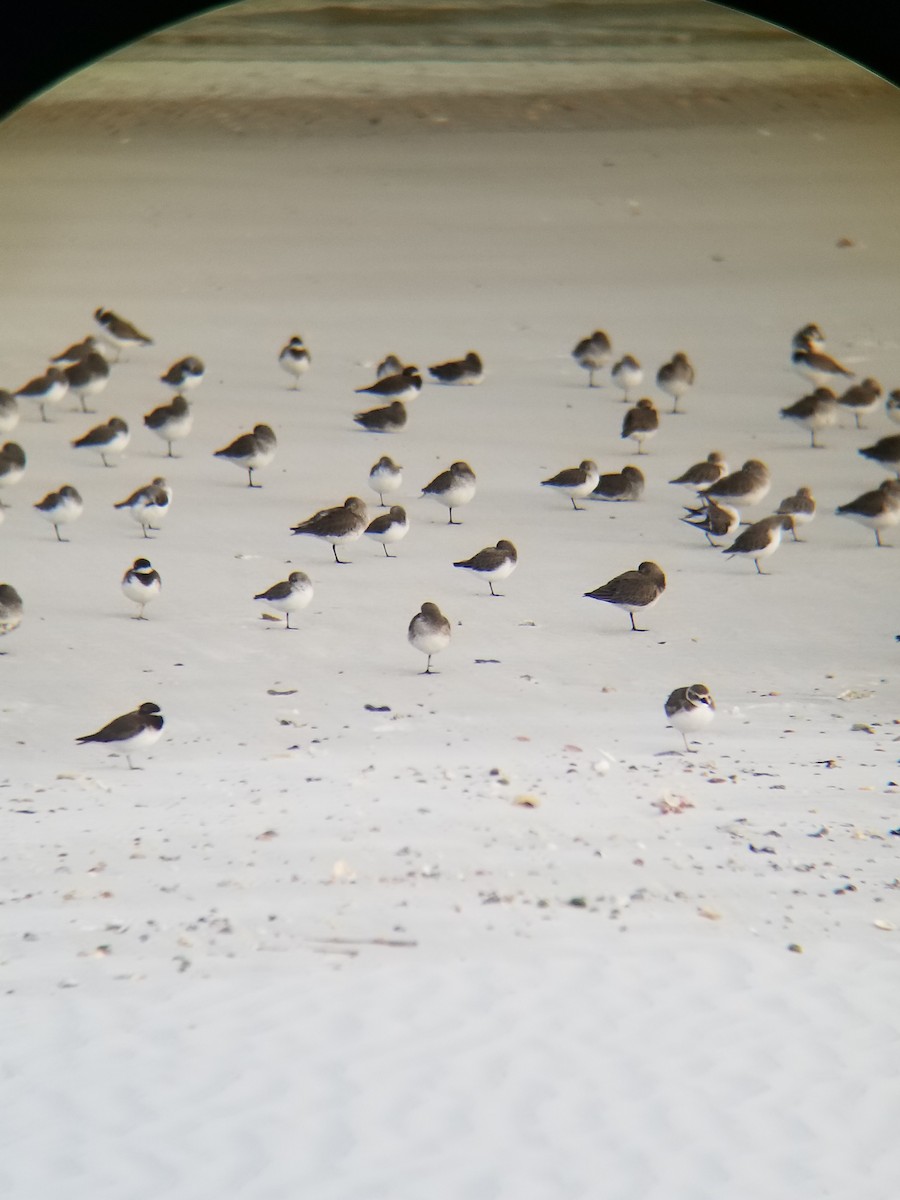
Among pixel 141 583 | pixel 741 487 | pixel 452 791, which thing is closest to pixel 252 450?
pixel 141 583

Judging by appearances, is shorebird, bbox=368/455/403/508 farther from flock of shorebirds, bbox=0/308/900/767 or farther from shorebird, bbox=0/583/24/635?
shorebird, bbox=0/583/24/635

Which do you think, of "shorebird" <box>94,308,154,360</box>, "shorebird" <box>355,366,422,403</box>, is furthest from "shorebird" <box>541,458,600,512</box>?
"shorebird" <box>94,308,154,360</box>

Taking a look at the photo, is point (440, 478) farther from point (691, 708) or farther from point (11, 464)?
point (691, 708)

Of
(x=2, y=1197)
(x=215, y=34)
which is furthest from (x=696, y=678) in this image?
(x=215, y=34)

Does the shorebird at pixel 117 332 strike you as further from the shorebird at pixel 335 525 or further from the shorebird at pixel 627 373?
the shorebird at pixel 335 525

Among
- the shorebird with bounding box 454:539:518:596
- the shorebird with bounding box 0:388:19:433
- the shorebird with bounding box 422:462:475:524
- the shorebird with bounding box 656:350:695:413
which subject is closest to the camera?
the shorebird with bounding box 454:539:518:596

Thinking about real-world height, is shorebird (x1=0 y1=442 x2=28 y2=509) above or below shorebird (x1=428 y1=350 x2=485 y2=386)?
above

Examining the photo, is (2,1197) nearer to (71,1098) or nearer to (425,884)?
(71,1098)
